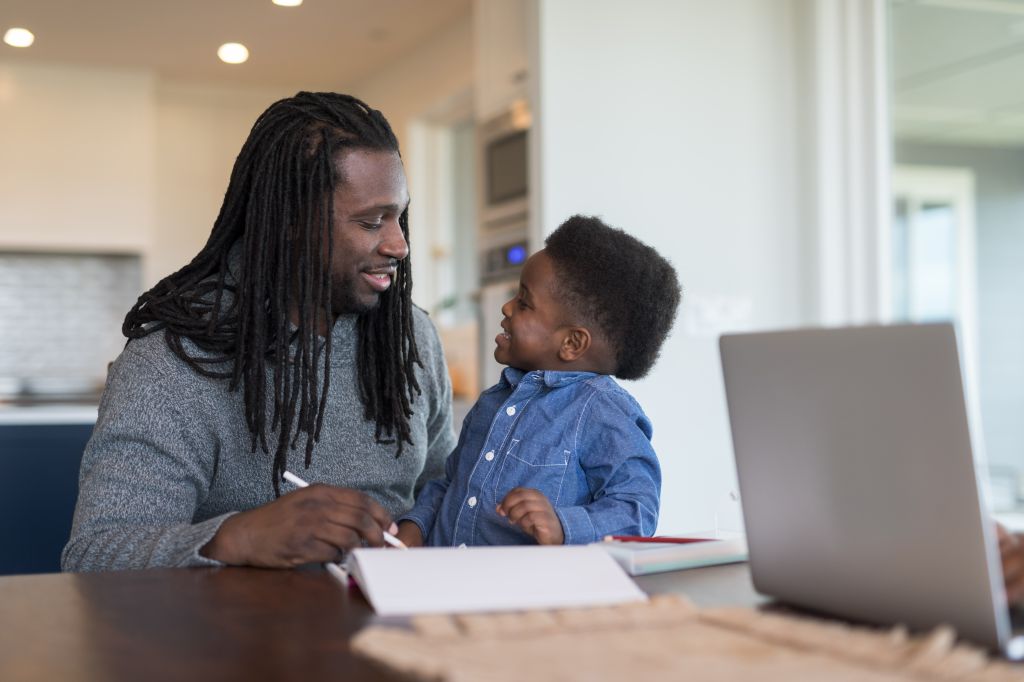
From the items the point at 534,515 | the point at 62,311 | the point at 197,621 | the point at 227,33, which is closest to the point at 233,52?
the point at 227,33

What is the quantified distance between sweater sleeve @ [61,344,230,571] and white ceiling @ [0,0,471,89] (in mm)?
3570

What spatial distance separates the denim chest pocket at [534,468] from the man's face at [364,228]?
323 millimetres

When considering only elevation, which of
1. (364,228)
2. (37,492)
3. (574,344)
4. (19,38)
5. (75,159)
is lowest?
(37,492)

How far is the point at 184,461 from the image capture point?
54.7 inches

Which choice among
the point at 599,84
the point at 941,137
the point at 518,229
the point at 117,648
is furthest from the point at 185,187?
the point at 117,648

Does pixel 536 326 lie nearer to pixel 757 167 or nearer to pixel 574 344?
pixel 574 344

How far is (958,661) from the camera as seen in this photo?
63 cm

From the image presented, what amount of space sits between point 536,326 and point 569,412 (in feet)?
0.58

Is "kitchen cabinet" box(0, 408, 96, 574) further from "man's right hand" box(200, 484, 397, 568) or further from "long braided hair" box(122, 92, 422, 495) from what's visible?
"man's right hand" box(200, 484, 397, 568)

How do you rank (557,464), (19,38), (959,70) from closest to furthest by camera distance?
1. (557,464)
2. (959,70)
3. (19,38)

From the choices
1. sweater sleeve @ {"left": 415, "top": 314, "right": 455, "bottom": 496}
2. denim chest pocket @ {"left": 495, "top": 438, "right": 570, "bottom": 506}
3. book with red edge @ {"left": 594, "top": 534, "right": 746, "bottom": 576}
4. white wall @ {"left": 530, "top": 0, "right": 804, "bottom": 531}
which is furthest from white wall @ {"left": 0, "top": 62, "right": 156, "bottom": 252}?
book with red edge @ {"left": 594, "top": 534, "right": 746, "bottom": 576}

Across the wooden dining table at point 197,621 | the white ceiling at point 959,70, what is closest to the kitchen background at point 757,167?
the white ceiling at point 959,70

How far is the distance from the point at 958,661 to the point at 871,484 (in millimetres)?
144

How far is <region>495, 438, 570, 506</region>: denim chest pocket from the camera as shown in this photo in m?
1.43
